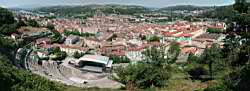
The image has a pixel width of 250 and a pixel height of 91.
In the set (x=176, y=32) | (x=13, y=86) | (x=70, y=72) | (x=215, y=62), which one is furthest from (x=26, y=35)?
(x=13, y=86)

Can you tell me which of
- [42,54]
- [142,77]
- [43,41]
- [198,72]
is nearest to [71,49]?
[43,41]

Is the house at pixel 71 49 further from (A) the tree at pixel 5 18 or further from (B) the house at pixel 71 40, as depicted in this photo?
(A) the tree at pixel 5 18

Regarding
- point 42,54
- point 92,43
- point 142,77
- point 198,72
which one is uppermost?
point 142,77

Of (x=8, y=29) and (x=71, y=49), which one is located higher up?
(x=8, y=29)

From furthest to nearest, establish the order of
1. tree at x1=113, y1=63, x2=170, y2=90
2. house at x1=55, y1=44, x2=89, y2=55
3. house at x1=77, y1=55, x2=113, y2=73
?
1. house at x1=55, y1=44, x2=89, y2=55
2. house at x1=77, y1=55, x2=113, y2=73
3. tree at x1=113, y1=63, x2=170, y2=90

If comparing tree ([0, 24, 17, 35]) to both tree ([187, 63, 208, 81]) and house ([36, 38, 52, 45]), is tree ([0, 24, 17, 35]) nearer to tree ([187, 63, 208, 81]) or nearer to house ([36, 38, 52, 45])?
house ([36, 38, 52, 45])

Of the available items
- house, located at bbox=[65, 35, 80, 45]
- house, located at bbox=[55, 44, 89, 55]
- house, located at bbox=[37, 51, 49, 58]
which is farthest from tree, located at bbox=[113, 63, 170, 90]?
house, located at bbox=[65, 35, 80, 45]

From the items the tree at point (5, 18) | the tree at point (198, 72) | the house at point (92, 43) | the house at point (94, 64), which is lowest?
the house at point (92, 43)

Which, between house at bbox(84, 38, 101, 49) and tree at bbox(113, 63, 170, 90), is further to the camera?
house at bbox(84, 38, 101, 49)

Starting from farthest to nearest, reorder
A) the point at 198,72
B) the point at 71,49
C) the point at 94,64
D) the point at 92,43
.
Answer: the point at 92,43, the point at 71,49, the point at 94,64, the point at 198,72

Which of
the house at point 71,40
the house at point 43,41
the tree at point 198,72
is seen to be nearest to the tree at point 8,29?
the house at point 43,41

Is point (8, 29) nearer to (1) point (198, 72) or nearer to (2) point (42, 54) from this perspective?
(2) point (42, 54)
